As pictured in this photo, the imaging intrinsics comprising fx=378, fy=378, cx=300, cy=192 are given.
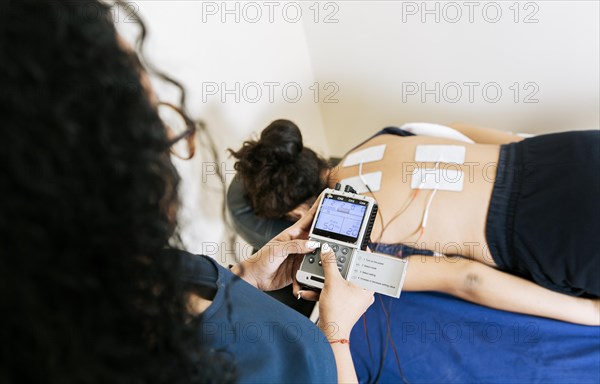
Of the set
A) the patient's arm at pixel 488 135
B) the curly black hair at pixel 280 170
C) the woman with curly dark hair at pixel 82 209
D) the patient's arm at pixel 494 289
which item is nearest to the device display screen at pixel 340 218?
the curly black hair at pixel 280 170

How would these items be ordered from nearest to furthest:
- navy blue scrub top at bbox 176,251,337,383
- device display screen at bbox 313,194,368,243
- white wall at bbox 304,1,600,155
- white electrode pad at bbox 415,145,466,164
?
navy blue scrub top at bbox 176,251,337,383, device display screen at bbox 313,194,368,243, white electrode pad at bbox 415,145,466,164, white wall at bbox 304,1,600,155

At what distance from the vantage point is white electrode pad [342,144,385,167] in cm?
119

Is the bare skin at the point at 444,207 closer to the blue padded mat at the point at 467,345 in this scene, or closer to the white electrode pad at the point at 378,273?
the blue padded mat at the point at 467,345

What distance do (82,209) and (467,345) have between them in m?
1.06

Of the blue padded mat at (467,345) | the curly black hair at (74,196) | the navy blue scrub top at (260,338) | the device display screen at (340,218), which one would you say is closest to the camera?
the curly black hair at (74,196)

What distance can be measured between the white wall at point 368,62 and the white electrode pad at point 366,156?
0.41 meters

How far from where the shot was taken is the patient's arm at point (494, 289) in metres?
0.99

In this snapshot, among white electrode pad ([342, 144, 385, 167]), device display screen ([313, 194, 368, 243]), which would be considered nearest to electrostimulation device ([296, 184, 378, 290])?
device display screen ([313, 194, 368, 243])

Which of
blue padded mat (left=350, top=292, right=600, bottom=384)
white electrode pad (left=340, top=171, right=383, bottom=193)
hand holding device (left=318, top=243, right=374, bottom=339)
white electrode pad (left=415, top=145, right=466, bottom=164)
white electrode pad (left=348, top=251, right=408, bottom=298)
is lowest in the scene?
blue padded mat (left=350, top=292, right=600, bottom=384)

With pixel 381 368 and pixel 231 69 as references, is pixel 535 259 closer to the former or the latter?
pixel 381 368

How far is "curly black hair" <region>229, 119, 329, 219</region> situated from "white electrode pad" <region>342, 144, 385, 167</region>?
0.46ft

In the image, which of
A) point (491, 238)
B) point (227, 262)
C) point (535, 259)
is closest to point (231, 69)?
point (227, 262)

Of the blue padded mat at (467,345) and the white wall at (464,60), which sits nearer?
the blue padded mat at (467,345)

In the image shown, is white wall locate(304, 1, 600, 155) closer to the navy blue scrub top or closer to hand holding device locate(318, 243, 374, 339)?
hand holding device locate(318, 243, 374, 339)
